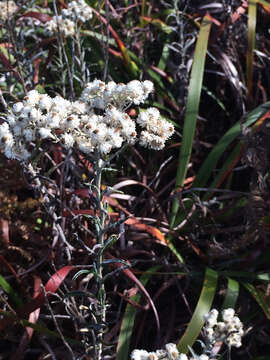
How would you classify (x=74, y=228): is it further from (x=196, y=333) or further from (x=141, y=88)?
(x=141, y=88)

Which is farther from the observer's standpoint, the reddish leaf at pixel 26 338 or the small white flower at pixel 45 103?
the reddish leaf at pixel 26 338

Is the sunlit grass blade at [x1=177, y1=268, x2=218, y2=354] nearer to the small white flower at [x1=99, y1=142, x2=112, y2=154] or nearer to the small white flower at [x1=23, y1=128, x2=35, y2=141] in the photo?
the small white flower at [x1=99, y1=142, x2=112, y2=154]

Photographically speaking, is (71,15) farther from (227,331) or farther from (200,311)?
(227,331)

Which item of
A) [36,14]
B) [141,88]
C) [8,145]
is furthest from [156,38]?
[8,145]

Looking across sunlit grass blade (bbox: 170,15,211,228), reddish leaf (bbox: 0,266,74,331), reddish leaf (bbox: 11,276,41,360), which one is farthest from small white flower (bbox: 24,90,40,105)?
sunlit grass blade (bbox: 170,15,211,228)

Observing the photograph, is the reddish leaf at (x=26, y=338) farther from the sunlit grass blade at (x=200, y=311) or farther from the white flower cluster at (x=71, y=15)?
the white flower cluster at (x=71, y=15)

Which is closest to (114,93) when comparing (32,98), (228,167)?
(32,98)

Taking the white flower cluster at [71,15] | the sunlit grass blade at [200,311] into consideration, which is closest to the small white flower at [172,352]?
the sunlit grass blade at [200,311]
